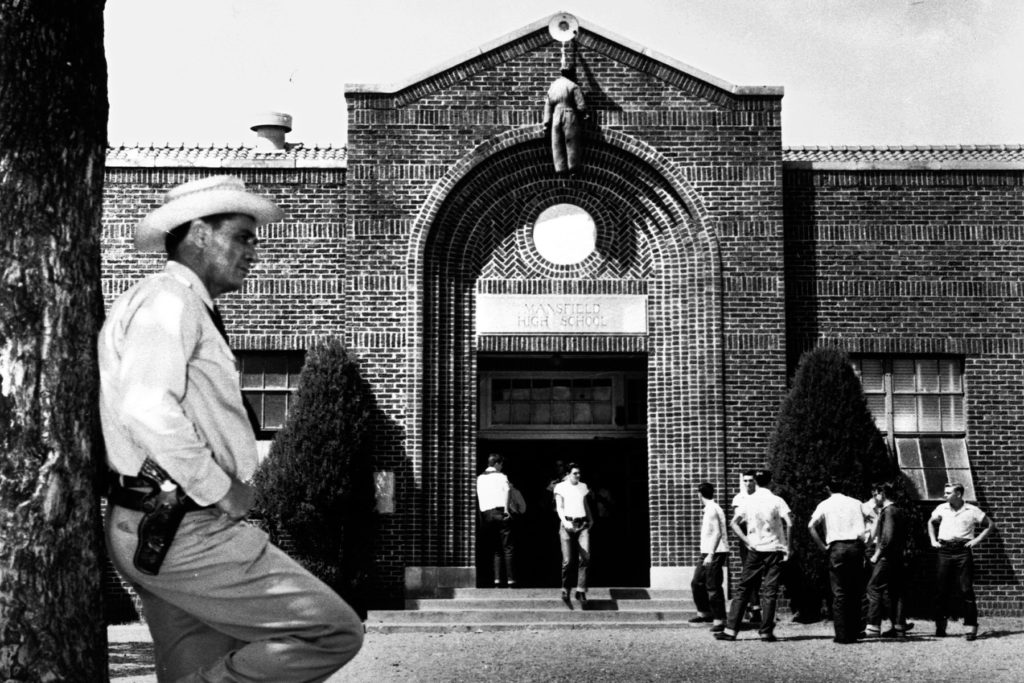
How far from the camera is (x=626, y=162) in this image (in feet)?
66.9

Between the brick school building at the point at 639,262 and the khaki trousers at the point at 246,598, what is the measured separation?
49.5ft

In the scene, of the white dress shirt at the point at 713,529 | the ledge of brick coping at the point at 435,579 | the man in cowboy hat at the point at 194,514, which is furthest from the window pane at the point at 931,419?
the man in cowboy hat at the point at 194,514

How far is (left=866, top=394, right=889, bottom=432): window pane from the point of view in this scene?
66.0ft

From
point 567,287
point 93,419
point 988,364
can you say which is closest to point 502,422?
point 567,287

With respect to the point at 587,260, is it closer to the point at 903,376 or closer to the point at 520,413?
the point at 520,413

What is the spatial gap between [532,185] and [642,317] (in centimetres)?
249

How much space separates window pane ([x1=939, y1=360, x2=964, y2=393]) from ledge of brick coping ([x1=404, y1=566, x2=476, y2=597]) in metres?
7.21

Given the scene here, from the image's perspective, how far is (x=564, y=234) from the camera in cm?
2047

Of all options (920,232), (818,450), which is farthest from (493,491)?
(920,232)

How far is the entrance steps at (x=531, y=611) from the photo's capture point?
17.6 m

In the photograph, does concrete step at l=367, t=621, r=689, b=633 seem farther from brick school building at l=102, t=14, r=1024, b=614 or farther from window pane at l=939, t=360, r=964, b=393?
window pane at l=939, t=360, r=964, b=393

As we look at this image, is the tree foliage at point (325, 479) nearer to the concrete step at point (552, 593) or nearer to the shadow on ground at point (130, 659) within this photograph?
the concrete step at point (552, 593)

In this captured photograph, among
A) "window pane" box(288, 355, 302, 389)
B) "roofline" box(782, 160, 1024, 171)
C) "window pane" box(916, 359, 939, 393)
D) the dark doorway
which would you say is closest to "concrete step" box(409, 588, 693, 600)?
the dark doorway

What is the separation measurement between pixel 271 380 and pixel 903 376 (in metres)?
9.04
